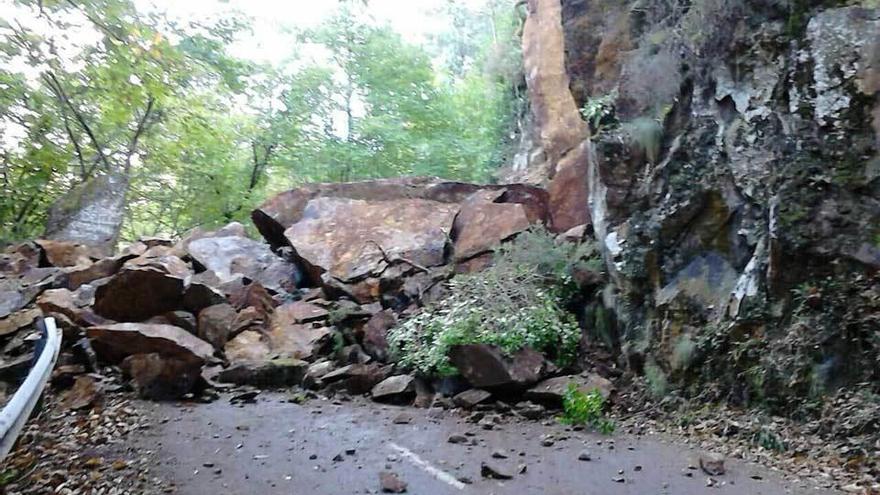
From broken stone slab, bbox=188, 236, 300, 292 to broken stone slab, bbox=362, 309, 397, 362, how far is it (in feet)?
9.99

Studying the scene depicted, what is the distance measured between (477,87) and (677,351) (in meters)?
13.6

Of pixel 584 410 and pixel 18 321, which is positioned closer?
pixel 584 410

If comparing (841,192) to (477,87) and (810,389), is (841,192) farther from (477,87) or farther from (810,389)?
(477,87)

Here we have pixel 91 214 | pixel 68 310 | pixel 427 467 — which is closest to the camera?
pixel 427 467

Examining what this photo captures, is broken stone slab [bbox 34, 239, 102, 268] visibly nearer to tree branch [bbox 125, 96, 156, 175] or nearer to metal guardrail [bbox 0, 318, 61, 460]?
tree branch [bbox 125, 96, 156, 175]

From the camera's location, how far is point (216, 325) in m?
8.69

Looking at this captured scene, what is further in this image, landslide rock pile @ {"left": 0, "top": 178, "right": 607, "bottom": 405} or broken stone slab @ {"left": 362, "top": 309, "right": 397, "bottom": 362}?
broken stone slab @ {"left": 362, "top": 309, "right": 397, "bottom": 362}

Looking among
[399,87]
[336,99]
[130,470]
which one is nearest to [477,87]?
[399,87]

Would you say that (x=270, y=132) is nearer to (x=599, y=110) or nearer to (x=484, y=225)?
(x=484, y=225)

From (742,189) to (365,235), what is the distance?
275 inches

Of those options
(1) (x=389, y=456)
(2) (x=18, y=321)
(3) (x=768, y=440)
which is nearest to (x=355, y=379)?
(1) (x=389, y=456)

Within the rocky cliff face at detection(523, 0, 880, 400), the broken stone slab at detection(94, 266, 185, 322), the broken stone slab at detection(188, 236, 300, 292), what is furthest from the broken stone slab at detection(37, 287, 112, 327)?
the rocky cliff face at detection(523, 0, 880, 400)

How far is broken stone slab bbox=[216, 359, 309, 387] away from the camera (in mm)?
7824

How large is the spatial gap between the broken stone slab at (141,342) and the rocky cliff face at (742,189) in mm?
4947
